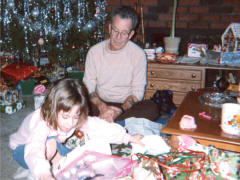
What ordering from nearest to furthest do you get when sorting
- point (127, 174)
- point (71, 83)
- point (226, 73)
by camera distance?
point (127, 174) < point (71, 83) < point (226, 73)

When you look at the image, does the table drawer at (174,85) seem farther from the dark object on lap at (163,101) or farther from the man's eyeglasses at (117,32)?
the man's eyeglasses at (117,32)

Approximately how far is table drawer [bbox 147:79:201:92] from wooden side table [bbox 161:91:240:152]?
102cm

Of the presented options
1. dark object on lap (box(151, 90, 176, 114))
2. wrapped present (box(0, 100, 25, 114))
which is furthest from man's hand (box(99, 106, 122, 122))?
wrapped present (box(0, 100, 25, 114))

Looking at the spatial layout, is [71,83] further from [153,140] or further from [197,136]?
[197,136]

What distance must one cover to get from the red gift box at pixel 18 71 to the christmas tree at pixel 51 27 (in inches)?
6.5

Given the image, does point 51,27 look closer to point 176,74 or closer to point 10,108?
point 10,108

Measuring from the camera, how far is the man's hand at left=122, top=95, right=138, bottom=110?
1.81 metres

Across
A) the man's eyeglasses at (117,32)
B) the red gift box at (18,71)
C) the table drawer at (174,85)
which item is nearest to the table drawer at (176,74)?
the table drawer at (174,85)

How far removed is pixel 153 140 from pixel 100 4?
202 cm

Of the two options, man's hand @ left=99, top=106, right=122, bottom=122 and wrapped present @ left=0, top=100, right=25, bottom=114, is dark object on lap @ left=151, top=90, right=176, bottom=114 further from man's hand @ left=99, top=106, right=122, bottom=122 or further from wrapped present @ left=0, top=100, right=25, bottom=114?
wrapped present @ left=0, top=100, right=25, bottom=114

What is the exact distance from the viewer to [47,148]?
3.76 ft

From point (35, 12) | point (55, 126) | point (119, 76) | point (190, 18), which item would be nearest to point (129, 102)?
point (119, 76)

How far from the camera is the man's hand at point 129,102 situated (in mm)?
1813

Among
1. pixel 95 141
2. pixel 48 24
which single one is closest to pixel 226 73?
pixel 95 141
